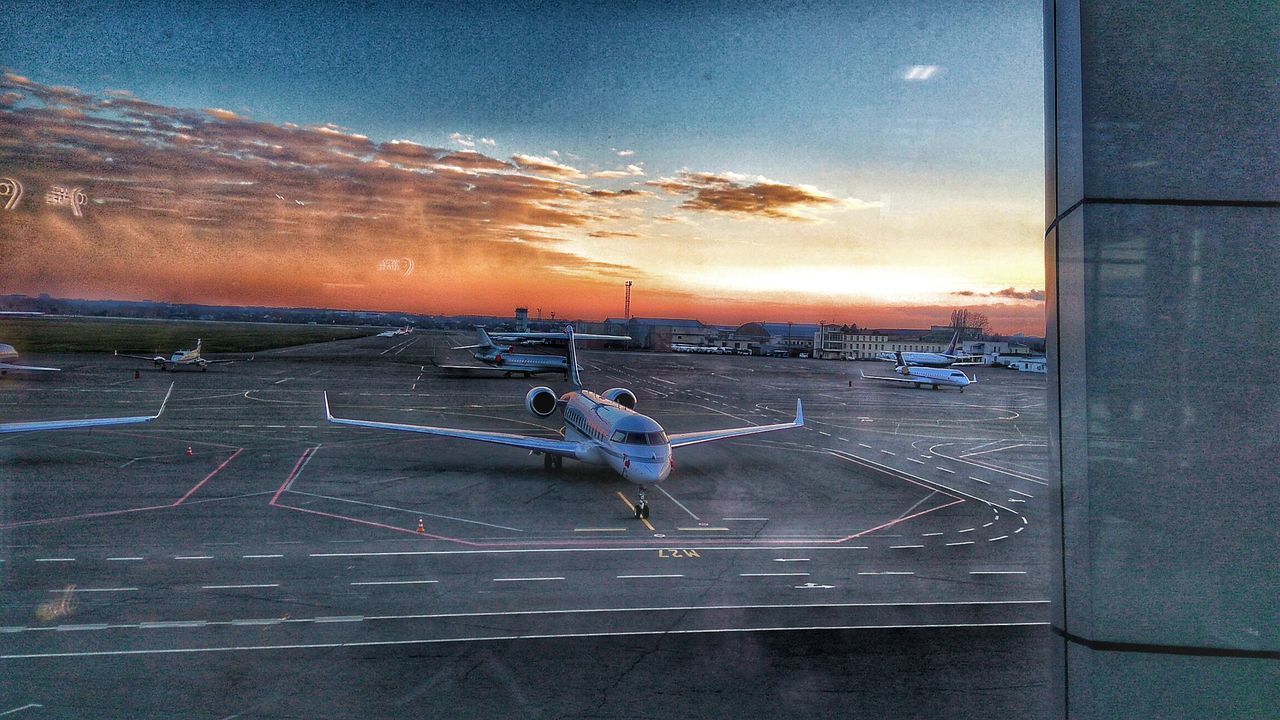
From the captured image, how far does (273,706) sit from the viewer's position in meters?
7.04

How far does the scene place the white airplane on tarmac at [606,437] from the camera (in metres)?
15.9

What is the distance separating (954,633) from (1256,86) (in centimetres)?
870

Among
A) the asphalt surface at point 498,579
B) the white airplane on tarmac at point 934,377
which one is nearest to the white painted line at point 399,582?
the asphalt surface at point 498,579

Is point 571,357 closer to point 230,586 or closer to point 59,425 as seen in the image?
point 59,425

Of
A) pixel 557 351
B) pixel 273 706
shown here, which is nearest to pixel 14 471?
pixel 273 706

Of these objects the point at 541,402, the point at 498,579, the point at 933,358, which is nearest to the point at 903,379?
the point at 933,358

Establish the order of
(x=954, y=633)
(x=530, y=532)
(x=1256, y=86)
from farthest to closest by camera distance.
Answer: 1. (x=530, y=532)
2. (x=954, y=633)
3. (x=1256, y=86)

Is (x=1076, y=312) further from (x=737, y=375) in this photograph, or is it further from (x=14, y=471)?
(x=737, y=375)

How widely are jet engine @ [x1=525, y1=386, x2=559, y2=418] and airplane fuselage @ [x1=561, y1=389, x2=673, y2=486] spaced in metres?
4.67

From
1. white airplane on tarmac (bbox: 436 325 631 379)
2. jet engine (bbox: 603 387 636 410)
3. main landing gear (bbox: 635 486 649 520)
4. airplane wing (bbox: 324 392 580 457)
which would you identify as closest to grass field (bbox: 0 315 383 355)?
white airplane on tarmac (bbox: 436 325 631 379)

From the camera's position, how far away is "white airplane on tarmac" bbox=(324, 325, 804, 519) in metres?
15.9

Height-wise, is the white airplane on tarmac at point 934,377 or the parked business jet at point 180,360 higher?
the parked business jet at point 180,360

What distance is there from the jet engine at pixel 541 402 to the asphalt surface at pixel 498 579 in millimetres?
2352

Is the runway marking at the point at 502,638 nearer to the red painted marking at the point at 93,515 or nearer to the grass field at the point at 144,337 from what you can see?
the red painted marking at the point at 93,515
